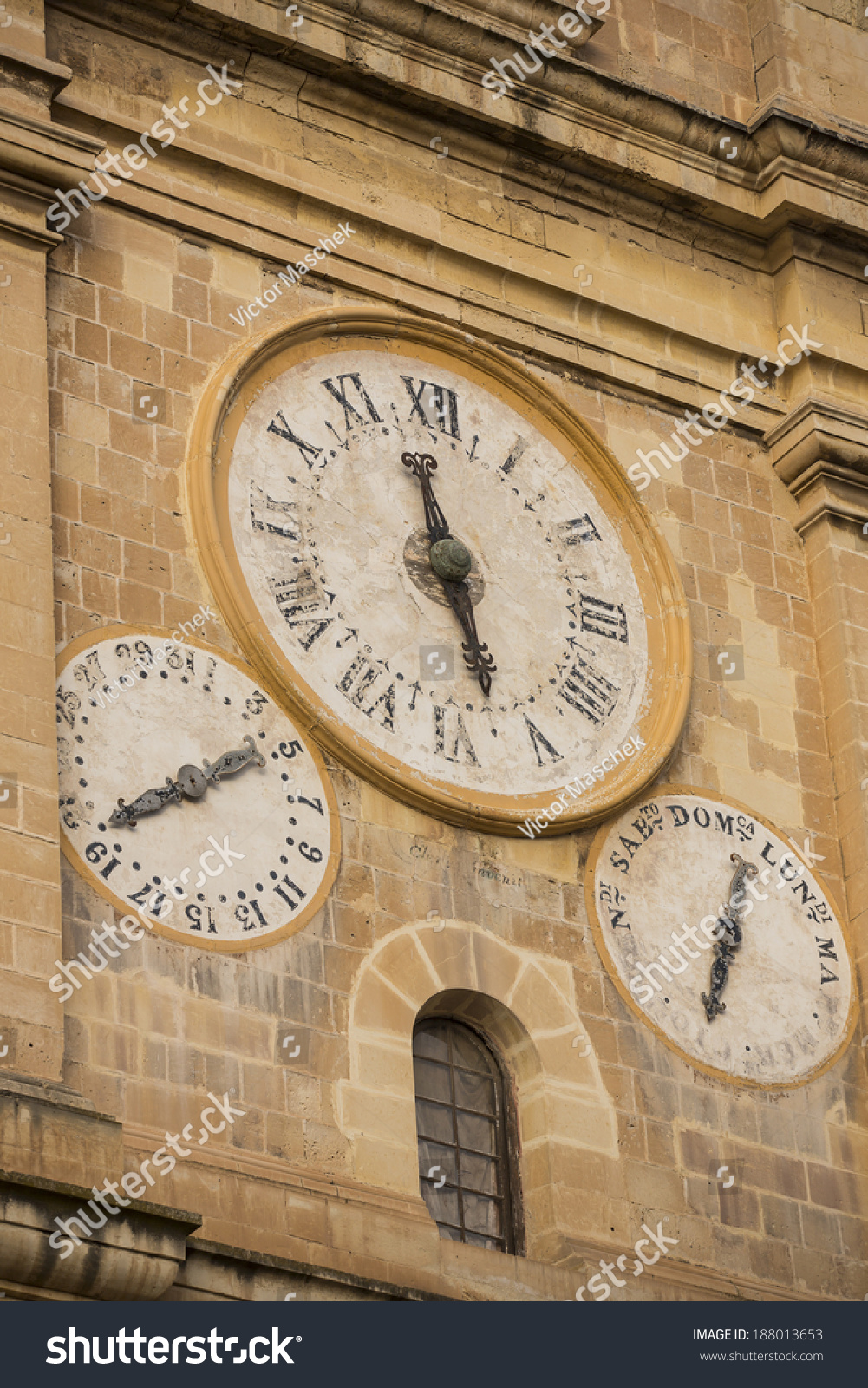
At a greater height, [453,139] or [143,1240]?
[453,139]

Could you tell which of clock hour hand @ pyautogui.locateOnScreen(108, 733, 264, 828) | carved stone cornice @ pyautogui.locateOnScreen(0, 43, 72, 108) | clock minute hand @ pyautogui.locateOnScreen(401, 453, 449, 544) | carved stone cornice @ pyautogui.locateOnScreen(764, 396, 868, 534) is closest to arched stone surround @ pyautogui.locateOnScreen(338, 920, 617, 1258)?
clock hour hand @ pyautogui.locateOnScreen(108, 733, 264, 828)

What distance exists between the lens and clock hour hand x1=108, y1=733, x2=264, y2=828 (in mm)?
14984

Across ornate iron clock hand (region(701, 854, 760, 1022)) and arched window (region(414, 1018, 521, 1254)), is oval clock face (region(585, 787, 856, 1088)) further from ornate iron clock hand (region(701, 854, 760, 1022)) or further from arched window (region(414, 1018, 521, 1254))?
arched window (region(414, 1018, 521, 1254))

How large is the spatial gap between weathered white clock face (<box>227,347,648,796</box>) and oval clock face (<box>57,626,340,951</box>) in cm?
58

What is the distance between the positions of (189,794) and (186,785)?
5cm

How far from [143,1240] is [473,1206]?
2.79 metres

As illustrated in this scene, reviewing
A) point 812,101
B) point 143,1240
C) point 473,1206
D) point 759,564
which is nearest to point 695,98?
point 812,101

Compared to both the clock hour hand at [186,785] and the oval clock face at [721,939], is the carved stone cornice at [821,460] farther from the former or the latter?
the clock hour hand at [186,785]

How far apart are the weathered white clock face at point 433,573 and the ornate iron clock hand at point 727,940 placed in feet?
3.43

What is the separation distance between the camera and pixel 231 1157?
1436 cm

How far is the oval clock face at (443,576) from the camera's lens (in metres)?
16.3

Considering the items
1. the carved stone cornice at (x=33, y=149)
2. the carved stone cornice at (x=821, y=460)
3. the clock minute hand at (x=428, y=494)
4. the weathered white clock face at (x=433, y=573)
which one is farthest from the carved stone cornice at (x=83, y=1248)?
the carved stone cornice at (x=821, y=460)

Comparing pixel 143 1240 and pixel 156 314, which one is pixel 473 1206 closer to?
pixel 143 1240

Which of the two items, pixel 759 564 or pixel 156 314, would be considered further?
pixel 759 564
